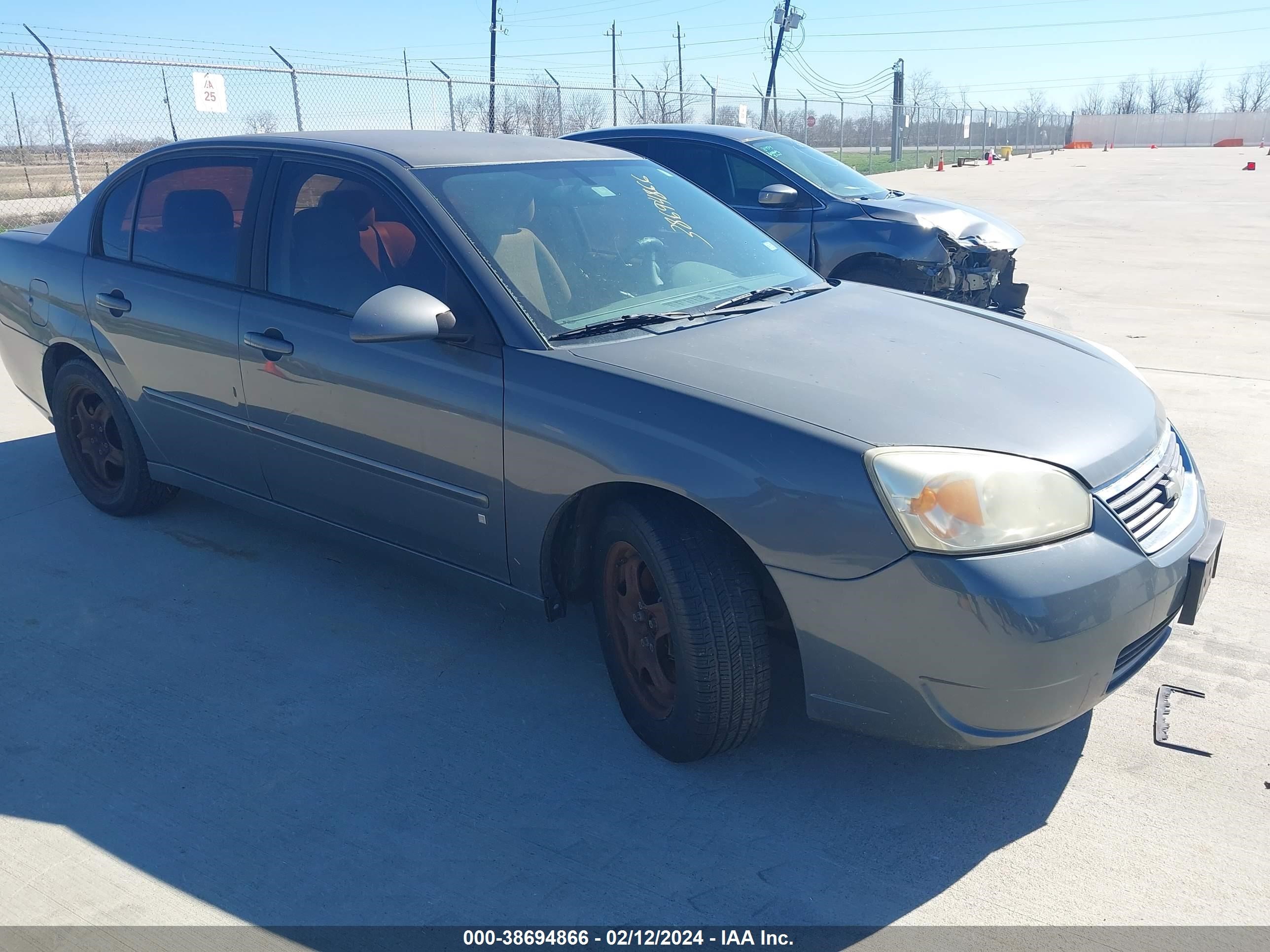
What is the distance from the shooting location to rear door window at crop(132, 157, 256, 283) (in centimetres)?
380

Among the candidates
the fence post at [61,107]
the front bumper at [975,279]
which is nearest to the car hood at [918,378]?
the front bumper at [975,279]

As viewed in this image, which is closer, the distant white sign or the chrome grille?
the chrome grille

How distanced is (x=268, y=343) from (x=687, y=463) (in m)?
1.73

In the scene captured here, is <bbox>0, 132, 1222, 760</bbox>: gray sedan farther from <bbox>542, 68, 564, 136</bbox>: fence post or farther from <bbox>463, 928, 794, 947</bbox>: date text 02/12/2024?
<bbox>542, 68, 564, 136</bbox>: fence post

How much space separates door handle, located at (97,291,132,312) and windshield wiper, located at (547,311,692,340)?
2.10 meters

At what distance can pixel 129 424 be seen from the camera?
4.33m

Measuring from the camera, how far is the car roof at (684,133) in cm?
799

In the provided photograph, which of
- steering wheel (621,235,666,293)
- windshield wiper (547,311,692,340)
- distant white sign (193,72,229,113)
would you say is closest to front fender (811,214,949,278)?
steering wheel (621,235,666,293)

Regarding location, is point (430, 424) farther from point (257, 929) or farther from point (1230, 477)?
point (1230, 477)

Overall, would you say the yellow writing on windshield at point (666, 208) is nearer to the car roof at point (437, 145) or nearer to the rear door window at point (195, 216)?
the car roof at point (437, 145)

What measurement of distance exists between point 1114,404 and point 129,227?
3.73m

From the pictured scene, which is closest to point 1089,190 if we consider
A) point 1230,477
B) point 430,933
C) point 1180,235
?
point 1180,235

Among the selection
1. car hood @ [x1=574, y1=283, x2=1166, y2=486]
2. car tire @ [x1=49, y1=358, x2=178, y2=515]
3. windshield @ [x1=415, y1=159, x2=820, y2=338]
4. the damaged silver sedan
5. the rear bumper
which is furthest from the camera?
the damaged silver sedan

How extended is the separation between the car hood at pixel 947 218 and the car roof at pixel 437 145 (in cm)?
371
